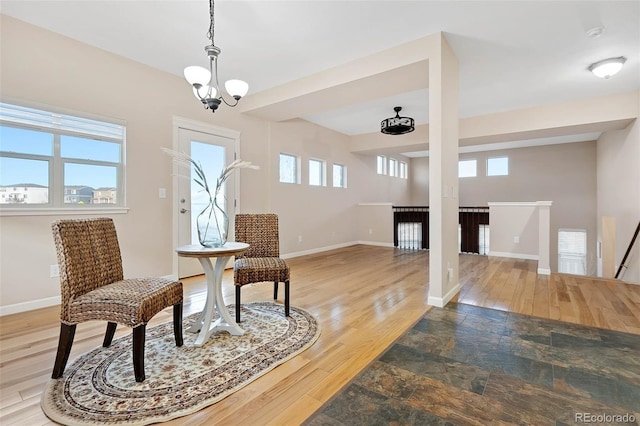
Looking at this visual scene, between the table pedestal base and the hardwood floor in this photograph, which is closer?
the hardwood floor

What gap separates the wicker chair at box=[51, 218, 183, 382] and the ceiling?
206 cm

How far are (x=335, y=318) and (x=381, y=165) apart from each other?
7.25 meters

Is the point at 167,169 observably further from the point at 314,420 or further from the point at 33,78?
the point at 314,420

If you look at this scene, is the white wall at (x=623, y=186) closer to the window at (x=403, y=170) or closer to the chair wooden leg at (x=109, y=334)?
the window at (x=403, y=170)

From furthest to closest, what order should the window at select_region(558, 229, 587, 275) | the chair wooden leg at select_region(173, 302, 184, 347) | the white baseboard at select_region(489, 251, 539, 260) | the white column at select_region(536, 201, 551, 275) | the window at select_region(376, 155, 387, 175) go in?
1. the window at select_region(376, 155, 387, 175)
2. the window at select_region(558, 229, 587, 275)
3. the white baseboard at select_region(489, 251, 539, 260)
4. the white column at select_region(536, 201, 551, 275)
5. the chair wooden leg at select_region(173, 302, 184, 347)

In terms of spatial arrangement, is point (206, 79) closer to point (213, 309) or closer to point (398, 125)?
point (213, 309)

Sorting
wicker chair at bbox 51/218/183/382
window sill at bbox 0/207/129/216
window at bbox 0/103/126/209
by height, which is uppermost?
window at bbox 0/103/126/209

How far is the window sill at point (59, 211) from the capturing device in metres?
2.70

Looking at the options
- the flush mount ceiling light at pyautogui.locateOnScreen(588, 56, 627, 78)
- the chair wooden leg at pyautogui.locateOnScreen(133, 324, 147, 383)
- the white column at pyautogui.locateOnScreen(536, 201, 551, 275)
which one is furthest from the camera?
the white column at pyautogui.locateOnScreen(536, 201, 551, 275)

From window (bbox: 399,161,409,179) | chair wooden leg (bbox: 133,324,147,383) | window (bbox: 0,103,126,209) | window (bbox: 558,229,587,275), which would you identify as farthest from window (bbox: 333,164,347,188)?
window (bbox: 558,229,587,275)

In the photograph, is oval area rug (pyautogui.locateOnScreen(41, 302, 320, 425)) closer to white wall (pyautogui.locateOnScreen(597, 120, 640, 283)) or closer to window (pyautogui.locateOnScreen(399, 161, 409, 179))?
white wall (pyautogui.locateOnScreen(597, 120, 640, 283))

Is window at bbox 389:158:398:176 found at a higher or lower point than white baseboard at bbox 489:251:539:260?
higher

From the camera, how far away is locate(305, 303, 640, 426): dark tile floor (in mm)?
1431

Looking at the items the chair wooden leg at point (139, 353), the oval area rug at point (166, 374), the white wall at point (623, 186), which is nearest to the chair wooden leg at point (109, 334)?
the oval area rug at point (166, 374)
